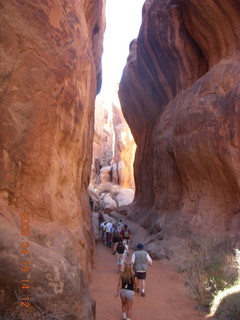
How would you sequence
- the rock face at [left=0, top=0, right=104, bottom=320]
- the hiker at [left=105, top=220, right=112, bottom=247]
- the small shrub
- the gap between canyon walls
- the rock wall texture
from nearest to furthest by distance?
1. the rock face at [left=0, top=0, right=104, bottom=320]
2. the small shrub
3. the hiker at [left=105, top=220, right=112, bottom=247]
4. the gap between canyon walls
5. the rock wall texture

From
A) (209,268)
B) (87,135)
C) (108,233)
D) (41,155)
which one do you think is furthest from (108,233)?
(41,155)

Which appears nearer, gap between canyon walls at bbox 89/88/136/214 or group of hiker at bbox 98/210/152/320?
group of hiker at bbox 98/210/152/320

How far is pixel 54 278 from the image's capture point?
145 inches

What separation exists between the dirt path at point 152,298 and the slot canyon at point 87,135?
70 centimetres

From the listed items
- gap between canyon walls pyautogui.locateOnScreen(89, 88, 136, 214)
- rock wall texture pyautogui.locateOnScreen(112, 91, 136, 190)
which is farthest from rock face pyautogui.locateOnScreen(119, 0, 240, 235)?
rock wall texture pyautogui.locateOnScreen(112, 91, 136, 190)

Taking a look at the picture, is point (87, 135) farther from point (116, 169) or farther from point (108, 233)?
point (116, 169)

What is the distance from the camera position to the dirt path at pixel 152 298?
6219mm

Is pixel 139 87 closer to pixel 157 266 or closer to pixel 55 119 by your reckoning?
pixel 157 266

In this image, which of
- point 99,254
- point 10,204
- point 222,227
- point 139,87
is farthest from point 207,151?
point 139,87

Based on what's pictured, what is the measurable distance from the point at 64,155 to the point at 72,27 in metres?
2.70

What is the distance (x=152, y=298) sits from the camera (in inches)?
286

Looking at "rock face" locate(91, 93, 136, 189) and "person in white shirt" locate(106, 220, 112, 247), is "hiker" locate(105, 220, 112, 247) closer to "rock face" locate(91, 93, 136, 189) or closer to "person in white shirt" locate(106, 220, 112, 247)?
"person in white shirt" locate(106, 220, 112, 247)

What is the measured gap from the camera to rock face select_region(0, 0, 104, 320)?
353 centimetres

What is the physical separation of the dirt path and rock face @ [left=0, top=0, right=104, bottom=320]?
6.56 feet
